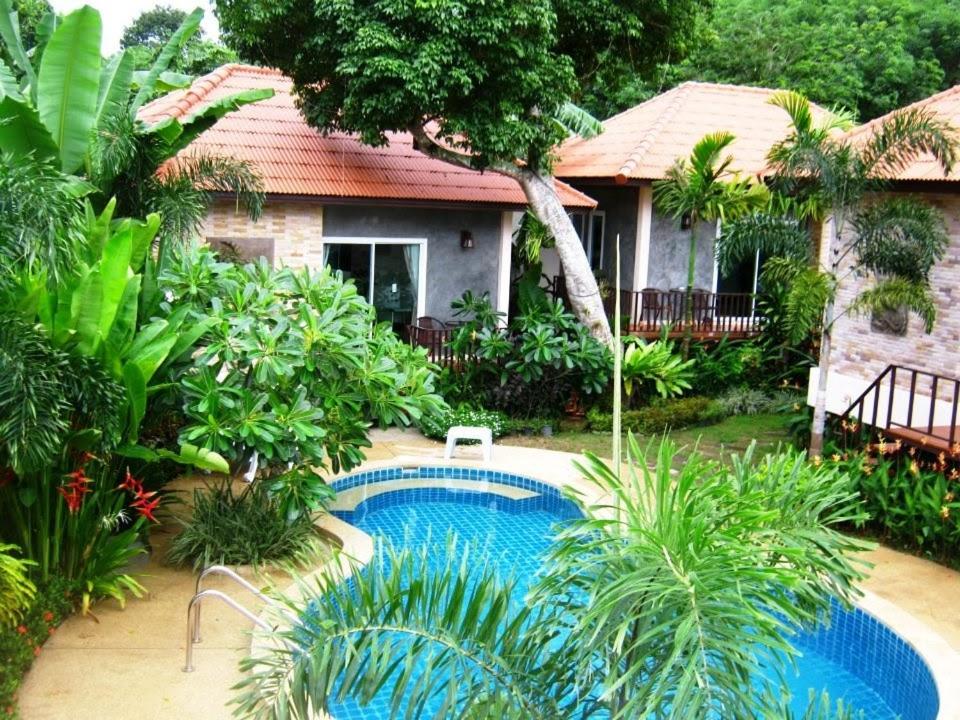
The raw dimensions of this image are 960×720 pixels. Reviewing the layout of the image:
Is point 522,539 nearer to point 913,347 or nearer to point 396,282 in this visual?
point 913,347

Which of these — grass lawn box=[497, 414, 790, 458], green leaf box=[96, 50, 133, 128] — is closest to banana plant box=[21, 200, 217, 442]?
green leaf box=[96, 50, 133, 128]

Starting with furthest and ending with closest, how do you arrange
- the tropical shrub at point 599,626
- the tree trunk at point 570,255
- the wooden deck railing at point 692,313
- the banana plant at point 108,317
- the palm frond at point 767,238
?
the wooden deck railing at point 692,313
the tree trunk at point 570,255
the palm frond at point 767,238
the banana plant at point 108,317
the tropical shrub at point 599,626

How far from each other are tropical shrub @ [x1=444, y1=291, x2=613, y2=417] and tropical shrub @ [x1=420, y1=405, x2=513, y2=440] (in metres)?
0.42

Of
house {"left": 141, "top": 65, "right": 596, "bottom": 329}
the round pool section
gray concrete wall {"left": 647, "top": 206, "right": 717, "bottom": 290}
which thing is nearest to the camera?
the round pool section

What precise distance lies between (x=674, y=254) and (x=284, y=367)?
41.6 ft

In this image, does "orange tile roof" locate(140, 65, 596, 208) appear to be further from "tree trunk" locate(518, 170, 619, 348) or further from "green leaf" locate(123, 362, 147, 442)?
"green leaf" locate(123, 362, 147, 442)

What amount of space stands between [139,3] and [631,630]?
165 feet

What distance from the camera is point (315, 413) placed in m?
8.59

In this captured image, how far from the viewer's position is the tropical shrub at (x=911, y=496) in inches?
387

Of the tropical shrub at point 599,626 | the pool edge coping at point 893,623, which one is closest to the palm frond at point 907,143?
the pool edge coping at point 893,623

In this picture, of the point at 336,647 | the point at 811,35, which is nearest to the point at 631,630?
the point at 336,647

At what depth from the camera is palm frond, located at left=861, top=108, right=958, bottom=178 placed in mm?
10898

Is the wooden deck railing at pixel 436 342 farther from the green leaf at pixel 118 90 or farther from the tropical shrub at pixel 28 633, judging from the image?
the tropical shrub at pixel 28 633

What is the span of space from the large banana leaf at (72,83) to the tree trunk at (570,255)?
8.14 metres
